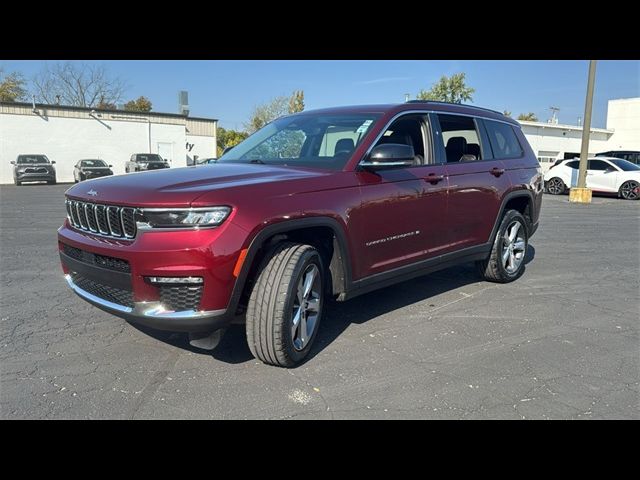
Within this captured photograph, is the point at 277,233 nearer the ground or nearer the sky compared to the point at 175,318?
nearer the sky

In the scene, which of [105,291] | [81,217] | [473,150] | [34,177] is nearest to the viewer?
[105,291]

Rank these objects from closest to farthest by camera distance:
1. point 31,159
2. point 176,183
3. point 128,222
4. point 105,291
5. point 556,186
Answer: point 128,222 < point 176,183 < point 105,291 < point 556,186 < point 31,159

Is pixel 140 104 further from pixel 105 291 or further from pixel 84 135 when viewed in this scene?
pixel 105 291

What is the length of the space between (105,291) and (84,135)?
3308 cm

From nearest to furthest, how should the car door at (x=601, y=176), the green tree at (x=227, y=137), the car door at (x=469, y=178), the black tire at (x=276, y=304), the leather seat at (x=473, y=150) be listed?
1. the black tire at (x=276, y=304)
2. the car door at (x=469, y=178)
3. the leather seat at (x=473, y=150)
4. the car door at (x=601, y=176)
5. the green tree at (x=227, y=137)

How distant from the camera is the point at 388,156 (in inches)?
143

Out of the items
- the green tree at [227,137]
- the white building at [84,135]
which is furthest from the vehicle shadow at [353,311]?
the green tree at [227,137]

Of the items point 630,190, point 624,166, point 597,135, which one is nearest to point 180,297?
point 630,190

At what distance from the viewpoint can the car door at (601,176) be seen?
18.9 meters

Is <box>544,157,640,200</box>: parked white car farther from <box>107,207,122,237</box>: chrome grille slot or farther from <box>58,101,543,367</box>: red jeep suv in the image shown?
<box>107,207,122,237</box>: chrome grille slot

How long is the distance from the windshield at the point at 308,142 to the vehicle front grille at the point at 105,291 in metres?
1.62

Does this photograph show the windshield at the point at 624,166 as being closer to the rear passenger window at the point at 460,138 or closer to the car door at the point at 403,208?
the rear passenger window at the point at 460,138

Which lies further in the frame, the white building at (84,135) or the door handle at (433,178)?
the white building at (84,135)
